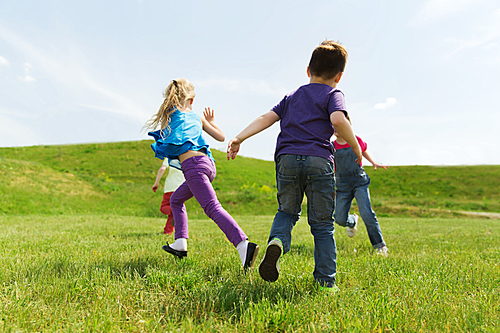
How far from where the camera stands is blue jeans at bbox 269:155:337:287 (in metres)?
2.62

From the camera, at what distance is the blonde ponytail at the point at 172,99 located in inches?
146

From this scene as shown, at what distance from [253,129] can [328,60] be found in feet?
3.16

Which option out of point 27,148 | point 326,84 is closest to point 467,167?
point 326,84

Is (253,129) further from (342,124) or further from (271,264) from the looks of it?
(271,264)

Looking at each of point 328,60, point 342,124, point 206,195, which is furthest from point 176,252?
point 328,60

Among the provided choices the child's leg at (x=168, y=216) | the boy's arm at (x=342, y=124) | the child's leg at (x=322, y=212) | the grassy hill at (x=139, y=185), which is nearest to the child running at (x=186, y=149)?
the child's leg at (x=322, y=212)

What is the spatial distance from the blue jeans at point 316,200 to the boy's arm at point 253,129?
405 millimetres

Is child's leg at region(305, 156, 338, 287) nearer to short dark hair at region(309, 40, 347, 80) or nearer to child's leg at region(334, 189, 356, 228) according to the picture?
short dark hair at region(309, 40, 347, 80)

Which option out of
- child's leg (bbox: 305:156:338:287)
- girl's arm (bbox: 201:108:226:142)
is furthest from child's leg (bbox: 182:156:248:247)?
child's leg (bbox: 305:156:338:287)

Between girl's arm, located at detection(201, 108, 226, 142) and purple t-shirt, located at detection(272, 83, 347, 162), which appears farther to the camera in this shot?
girl's arm, located at detection(201, 108, 226, 142)

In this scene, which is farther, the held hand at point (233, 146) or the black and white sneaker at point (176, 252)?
the black and white sneaker at point (176, 252)

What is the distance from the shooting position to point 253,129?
115 inches

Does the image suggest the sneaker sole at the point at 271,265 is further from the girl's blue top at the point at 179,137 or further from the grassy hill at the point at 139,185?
the grassy hill at the point at 139,185


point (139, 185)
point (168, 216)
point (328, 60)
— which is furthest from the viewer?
point (139, 185)
